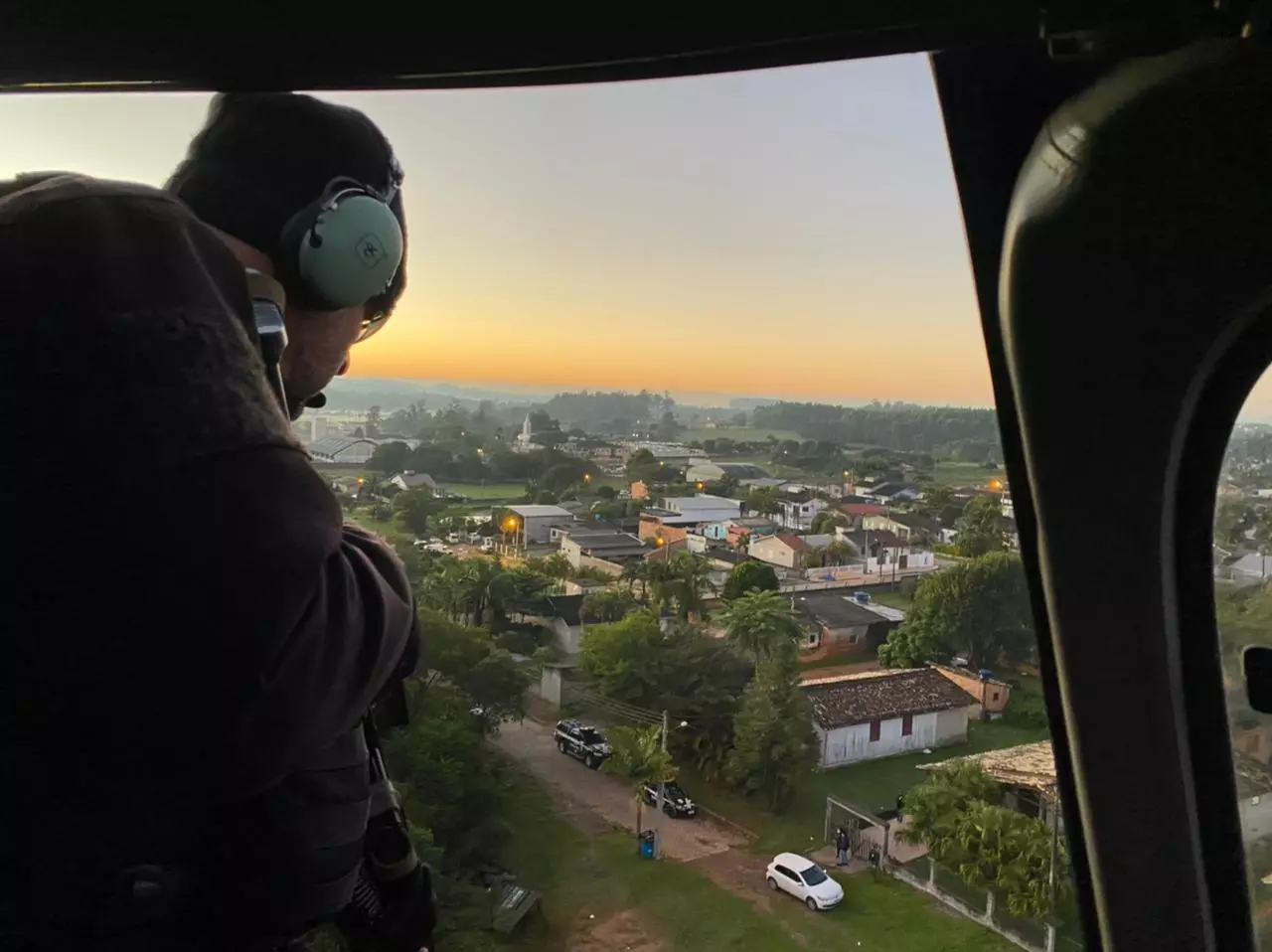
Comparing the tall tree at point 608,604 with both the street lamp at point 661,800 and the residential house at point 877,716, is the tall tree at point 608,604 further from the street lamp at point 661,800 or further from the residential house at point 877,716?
the residential house at point 877,716

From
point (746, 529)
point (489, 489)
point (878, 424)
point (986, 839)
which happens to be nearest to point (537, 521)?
point (489, 489)

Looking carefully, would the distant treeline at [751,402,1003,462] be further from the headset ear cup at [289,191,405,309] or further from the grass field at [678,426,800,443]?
the headset ear cup at [289,191,405,309]

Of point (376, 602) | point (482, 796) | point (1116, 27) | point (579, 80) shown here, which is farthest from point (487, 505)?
point (1116, 27)

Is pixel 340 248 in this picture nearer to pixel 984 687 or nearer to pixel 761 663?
pixel 761 663

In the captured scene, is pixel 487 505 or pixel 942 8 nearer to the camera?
pixel 942 8

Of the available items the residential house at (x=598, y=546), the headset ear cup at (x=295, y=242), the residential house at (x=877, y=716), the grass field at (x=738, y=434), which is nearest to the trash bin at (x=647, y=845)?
the residential house at (x=877, y=716)

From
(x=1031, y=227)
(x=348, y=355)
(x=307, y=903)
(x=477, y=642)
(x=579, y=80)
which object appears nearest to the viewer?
(x=307, y=903)

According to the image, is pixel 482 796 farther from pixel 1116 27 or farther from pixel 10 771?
pixel 1116 27

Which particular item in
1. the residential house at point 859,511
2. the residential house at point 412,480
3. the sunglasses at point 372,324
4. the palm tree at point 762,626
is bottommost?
the palm tree at point 762,626
